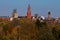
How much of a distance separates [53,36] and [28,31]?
231 inches

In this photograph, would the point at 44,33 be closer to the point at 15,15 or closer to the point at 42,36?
the point at 42,36

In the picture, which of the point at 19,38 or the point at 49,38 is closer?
the point at 49,38

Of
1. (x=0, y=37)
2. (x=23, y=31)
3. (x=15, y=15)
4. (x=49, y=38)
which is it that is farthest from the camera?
(x=15, y=15)

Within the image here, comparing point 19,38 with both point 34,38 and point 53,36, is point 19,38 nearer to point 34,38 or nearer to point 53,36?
point 34,38

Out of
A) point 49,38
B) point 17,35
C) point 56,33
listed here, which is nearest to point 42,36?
point 49,38

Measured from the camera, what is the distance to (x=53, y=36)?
3500cm

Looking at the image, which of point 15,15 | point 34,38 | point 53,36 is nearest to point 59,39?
point 53,36

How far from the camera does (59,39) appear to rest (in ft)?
115

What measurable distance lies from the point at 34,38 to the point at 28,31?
4.27m

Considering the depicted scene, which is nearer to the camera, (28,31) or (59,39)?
(59,39)

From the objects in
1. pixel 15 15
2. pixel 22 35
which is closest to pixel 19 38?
pixel 22 35

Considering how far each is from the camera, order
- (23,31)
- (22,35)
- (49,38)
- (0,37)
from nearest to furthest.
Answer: (49,38)
(0,37)
(22,35)
(23,31)

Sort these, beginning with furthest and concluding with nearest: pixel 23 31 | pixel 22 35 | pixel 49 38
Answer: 1. pixel 23 31
2. pixel 22 35
3. pixel 49 38

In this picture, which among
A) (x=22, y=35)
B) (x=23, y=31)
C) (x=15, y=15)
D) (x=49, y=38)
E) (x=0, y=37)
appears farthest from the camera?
(x=15, y=15)
